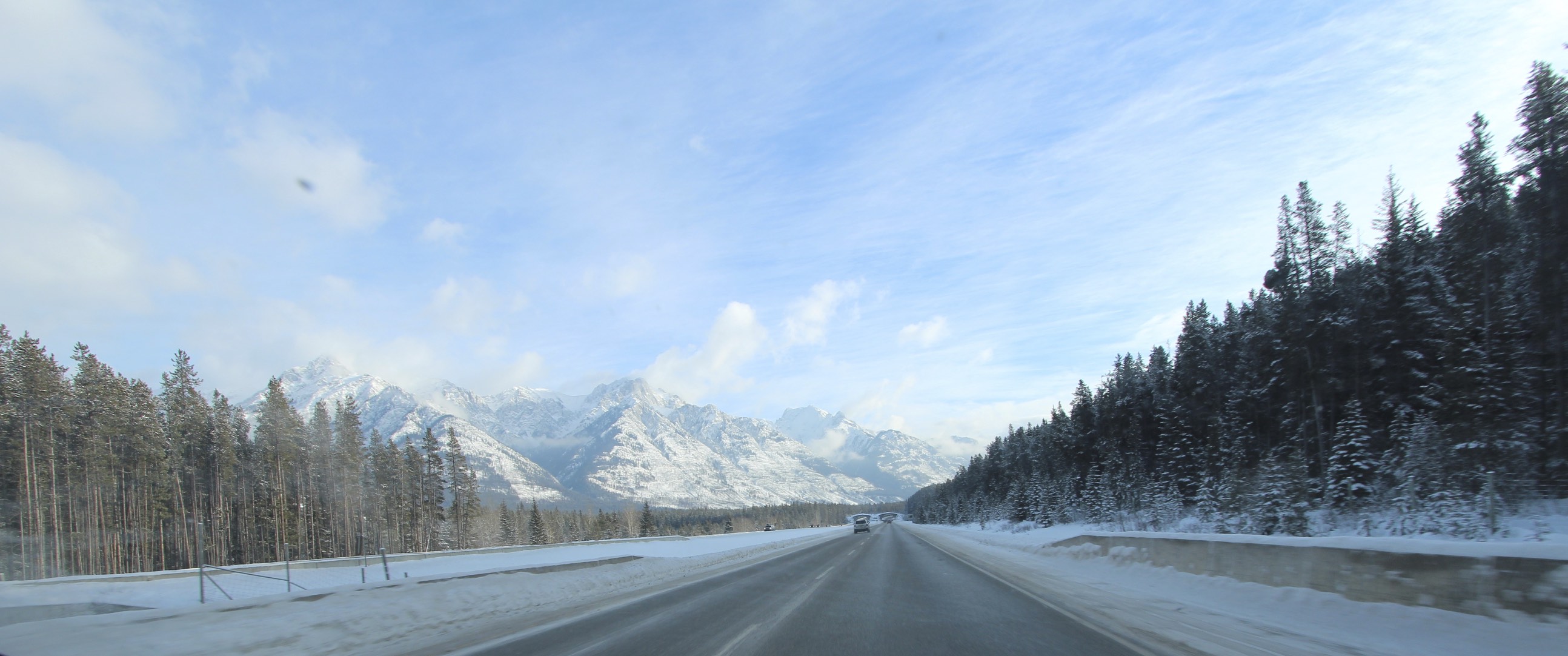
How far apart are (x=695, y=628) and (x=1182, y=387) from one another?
2342 inches

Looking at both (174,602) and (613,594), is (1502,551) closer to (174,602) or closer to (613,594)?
(613,594)

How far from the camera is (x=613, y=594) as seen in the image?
49.6 feet

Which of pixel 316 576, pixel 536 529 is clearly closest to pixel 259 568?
pixel 316 576

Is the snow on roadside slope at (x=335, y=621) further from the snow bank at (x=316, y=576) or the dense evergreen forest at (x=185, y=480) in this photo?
the dense evergreen forest at (x=185, y=480)

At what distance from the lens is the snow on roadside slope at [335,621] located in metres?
6.79

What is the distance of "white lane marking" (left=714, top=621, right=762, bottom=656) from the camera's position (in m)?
7.73

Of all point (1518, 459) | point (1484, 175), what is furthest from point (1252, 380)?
point (1518, 459)

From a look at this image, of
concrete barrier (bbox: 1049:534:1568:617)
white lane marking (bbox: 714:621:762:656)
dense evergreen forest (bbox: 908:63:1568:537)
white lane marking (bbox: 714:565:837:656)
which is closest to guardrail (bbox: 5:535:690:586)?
white lane marking (bbox: 714:565:837:656)

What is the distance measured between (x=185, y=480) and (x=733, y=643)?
57.3m

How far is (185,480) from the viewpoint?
4916 cm

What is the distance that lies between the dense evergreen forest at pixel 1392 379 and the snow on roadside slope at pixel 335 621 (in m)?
21.7

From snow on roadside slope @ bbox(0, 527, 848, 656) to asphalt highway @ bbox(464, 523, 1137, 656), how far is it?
1592 millimetres

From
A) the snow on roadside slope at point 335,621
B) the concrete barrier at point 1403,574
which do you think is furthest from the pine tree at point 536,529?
the concrete barrier at point 1403,574

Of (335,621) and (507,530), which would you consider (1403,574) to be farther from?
(507,530)
